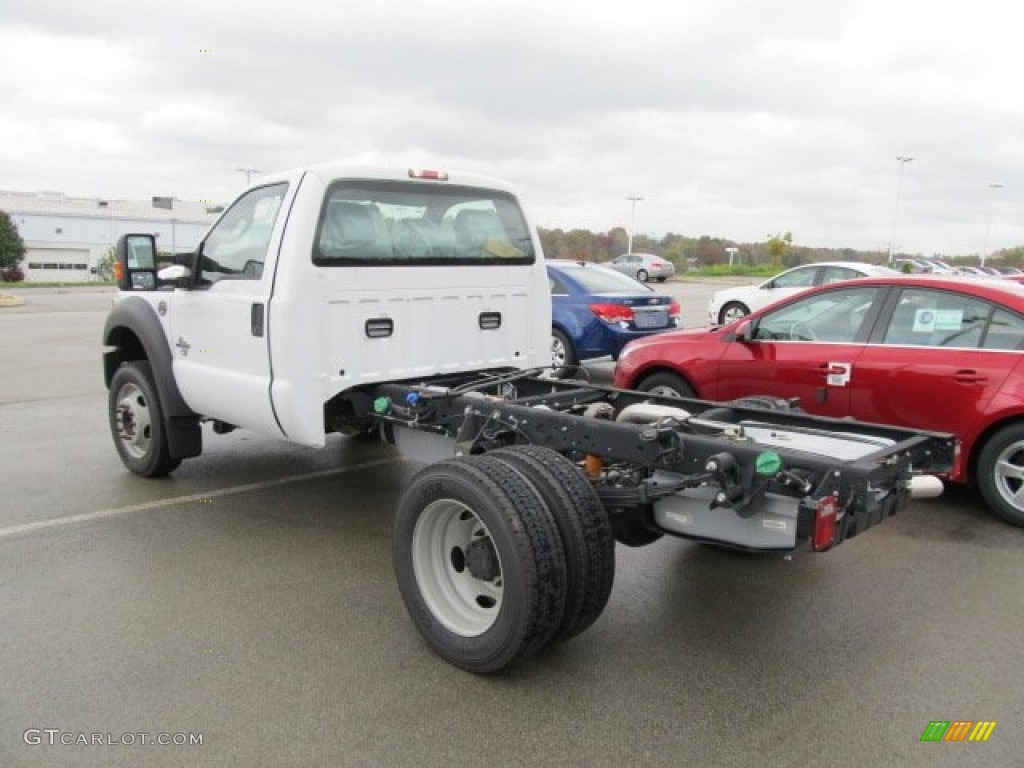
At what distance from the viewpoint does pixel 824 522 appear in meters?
3.21

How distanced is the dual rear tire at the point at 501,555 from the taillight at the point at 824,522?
0.81 m

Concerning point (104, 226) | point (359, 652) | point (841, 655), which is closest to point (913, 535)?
point (841, 655)

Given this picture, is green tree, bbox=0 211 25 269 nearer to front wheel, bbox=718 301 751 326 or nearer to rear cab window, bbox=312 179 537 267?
front wheel, bbox=718 301 751 326

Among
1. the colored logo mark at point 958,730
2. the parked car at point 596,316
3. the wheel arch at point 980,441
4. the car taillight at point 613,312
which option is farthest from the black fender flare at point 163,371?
the car taillight at point 613,312

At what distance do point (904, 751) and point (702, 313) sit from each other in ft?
69.3

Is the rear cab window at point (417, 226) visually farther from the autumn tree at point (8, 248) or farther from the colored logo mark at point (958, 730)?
the autumn tree at point (8, 248)

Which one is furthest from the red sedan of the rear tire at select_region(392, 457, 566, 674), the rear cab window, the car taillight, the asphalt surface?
the car taillight

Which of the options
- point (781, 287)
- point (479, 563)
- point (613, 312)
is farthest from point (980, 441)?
point (781, 287)

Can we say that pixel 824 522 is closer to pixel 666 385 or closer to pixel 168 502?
pixel 666 385

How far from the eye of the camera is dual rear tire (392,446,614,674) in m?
3.36

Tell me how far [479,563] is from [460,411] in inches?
49.3

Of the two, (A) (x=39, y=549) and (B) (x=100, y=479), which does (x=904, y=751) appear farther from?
(B) (x=100, y=479)

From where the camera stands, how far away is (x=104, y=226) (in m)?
81.1

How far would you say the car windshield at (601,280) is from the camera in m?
11.4
